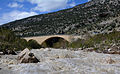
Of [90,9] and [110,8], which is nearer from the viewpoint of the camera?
[110,8]

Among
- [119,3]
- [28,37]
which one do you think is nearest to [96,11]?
[119,3]

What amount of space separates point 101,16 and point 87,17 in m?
6.70

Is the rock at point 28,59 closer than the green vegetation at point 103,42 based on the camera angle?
Yes

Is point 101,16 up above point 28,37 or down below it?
above

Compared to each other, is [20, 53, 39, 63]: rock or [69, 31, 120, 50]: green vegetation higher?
[20, 53, 39, 63]: rock

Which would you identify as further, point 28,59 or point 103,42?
point 103,42

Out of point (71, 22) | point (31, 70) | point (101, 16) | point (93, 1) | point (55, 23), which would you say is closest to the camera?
point (31, 70)

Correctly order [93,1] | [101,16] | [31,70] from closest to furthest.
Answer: [31,70] < [101,16] < [93,1]

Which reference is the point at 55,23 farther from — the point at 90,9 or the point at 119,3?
the point at 119,3

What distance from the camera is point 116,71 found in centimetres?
791

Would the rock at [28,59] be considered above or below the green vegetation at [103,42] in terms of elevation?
above

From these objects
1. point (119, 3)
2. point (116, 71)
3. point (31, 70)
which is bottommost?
point (116, 71)

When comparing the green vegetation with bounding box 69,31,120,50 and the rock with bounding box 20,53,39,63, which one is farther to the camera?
the green vegetation with bounding box 69,31,120,50

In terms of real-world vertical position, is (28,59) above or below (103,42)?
above
